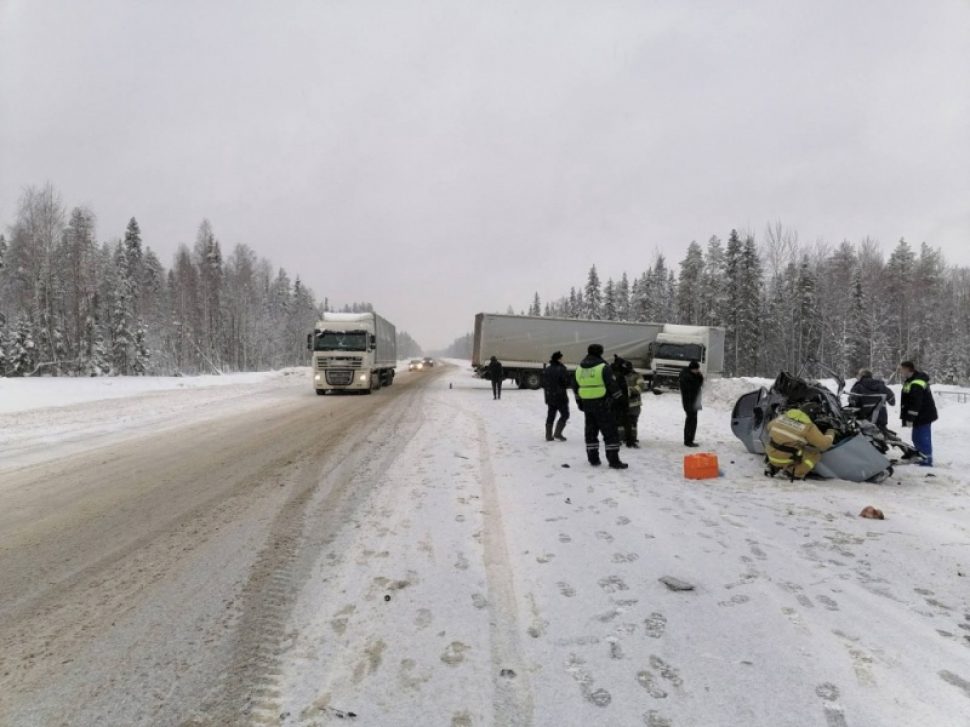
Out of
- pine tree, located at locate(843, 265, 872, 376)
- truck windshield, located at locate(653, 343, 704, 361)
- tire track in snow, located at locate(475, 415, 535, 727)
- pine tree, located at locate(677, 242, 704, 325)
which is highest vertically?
pine tree, located at locate(677, 242, 704, 325)

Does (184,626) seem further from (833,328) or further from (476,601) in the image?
(833,328)

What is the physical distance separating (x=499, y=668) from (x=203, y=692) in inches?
54.6

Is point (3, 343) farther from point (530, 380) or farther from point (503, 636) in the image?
point (503, 636)

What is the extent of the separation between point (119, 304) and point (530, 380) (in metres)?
39.8

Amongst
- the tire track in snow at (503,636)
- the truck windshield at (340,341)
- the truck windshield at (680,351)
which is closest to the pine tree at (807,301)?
the truck windshield at (680,351)

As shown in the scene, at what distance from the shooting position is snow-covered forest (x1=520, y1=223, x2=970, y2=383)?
141 ft

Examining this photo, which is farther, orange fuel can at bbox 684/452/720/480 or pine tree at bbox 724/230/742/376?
pine tree at bbox 724/230/742/376

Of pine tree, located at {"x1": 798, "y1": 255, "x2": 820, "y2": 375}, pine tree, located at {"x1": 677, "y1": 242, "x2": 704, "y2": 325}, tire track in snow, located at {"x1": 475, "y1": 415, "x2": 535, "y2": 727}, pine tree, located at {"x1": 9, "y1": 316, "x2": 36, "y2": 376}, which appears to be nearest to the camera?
Result: tire track in snow, located at {"x1": 475, "y1": 415, "x2": 535, "y2": 727}

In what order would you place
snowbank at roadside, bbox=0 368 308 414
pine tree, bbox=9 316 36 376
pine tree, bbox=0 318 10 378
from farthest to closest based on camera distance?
pine tree, bbox=9 316 36 376 → pine tree, bbox=0 318 10 378 → snowbank at roadside, bbox=0 368 308 414

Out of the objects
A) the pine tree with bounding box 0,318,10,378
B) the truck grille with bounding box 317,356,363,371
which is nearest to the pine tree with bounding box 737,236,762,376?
the truck grille with bounding box 317,356,363,371

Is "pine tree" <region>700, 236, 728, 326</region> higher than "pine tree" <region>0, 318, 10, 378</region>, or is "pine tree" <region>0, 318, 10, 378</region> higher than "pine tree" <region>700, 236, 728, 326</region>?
"pine tree" <region>700, 236, 728, 326</region>

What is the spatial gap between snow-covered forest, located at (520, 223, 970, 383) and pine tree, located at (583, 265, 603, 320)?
48.5 ft

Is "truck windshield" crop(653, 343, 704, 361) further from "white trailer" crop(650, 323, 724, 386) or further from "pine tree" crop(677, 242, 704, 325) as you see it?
"pine tree" crop(677, 242, 704, 325)

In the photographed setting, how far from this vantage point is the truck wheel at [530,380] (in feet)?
84.1
